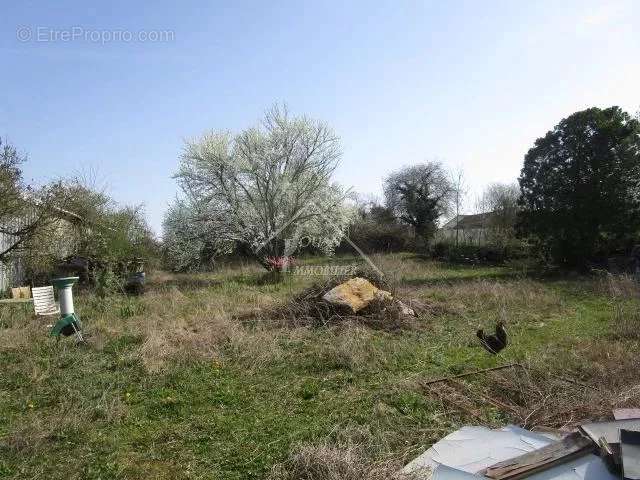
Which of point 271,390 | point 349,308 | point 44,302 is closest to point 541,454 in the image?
point 271,390

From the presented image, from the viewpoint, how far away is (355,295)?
31.3 ft

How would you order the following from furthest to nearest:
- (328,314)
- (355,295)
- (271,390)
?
(355,295) → (328,314) → (271,390)

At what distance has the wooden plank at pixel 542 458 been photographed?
3.21 m

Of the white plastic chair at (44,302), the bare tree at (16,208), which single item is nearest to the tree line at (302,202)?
the bare tree at (16,208)

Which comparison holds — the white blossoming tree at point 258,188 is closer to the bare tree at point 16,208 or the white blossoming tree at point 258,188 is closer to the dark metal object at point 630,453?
the bare tree at point 16,208

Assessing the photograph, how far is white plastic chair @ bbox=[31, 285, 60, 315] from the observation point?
1031 cm

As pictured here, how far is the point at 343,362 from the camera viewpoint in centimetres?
629

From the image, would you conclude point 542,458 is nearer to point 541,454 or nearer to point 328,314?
point 541,454

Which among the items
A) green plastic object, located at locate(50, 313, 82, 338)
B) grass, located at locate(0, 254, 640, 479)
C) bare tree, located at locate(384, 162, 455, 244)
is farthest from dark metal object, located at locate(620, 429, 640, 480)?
bare tree, located at locate(384, 162, 455, 244)

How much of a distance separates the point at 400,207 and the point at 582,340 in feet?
104

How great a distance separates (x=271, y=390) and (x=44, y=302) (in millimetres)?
7572

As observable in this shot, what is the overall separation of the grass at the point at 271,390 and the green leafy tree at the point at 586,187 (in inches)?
345

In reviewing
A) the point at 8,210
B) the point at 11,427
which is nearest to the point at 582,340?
the point at 11,427

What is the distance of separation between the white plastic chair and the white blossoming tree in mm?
8346
